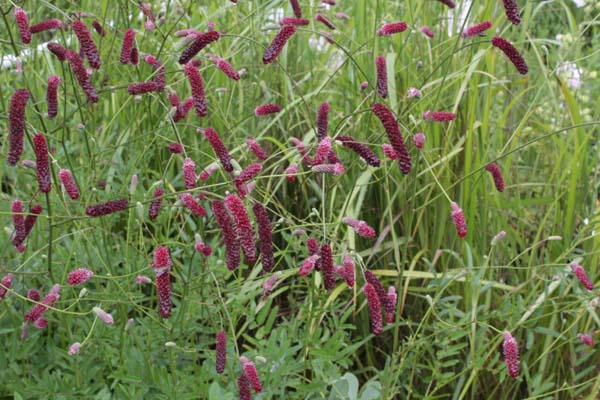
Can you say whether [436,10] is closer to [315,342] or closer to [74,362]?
[315,342]

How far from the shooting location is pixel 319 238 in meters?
2.59

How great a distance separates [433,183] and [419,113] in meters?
0.32

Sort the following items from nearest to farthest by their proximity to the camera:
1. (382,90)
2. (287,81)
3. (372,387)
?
1. (382,90)
2. (372,387)
3. (287,81)

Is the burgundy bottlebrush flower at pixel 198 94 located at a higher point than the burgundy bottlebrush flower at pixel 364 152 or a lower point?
higher

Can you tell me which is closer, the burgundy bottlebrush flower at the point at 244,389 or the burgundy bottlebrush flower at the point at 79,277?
the burgundy bottlebrush flower at the point at 79,277

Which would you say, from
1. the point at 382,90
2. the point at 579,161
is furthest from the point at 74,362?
the point at 579,161

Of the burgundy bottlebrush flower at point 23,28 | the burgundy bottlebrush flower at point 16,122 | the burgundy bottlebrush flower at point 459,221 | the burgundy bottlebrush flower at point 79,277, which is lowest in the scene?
the burgundy bottlebrush flower at point 79,277

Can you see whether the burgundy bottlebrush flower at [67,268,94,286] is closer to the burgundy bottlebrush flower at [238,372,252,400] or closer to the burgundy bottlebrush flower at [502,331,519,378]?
the burgundy bottlebrush flower at [238,372,252,400]

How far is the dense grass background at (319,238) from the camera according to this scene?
7.30 ft

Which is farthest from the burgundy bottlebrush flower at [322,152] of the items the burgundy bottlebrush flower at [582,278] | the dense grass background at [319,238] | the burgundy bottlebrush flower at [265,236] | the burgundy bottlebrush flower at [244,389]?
the burgundy bottlebrush flower at [582,278]

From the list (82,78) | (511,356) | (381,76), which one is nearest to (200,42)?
(82,78)

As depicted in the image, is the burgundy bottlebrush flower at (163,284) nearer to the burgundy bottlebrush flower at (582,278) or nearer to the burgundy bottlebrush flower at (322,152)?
the burgundy bottlebrush flower at (322,152)

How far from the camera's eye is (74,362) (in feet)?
7.23

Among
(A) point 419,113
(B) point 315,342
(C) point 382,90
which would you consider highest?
(C) point 382,90
